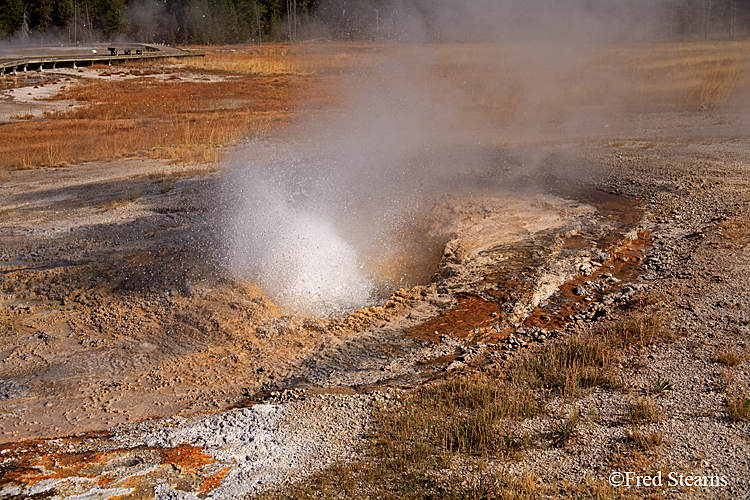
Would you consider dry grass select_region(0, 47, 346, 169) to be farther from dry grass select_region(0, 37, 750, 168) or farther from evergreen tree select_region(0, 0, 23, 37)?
evergreen tree select_region(0, 0, 23, 37)

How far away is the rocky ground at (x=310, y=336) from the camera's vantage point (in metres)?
3.33

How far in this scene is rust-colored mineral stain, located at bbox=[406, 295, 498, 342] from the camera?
4961 mm

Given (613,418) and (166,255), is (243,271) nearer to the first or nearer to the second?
(166,255)

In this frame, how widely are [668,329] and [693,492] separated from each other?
1.91m

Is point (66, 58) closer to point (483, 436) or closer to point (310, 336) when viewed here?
point (310, 336)

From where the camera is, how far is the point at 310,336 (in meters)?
4.96

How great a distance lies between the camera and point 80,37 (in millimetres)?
49750

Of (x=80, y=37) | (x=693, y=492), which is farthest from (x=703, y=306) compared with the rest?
(x=80, y=37)

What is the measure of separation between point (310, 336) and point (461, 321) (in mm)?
1286

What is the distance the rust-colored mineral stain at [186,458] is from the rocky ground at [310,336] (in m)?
0.02

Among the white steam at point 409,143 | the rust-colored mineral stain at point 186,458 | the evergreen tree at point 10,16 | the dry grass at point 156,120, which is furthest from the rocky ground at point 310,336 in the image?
the evergreen tree at point 10,16

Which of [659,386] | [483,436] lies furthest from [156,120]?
[659,386]

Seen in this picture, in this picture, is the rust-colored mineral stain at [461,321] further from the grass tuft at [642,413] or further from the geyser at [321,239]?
the grass tuft at [642,413]

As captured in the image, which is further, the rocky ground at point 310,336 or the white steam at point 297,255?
the white steam at point 297,255
